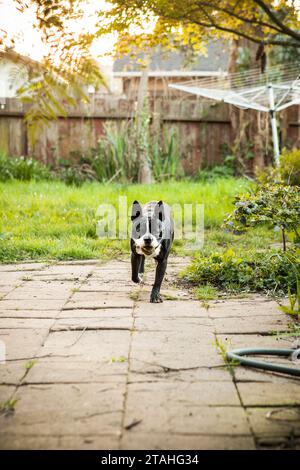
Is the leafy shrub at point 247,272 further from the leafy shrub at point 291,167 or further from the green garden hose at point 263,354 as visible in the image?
the leafy shrub at point 291,167

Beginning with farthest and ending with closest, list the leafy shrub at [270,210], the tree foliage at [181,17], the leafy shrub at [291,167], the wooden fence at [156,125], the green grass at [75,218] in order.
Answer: the wooden fence at [156,125] < the leafy shrub at [291,167] < the green grass at [75,218] < the tree foliage at [181,17] < the leafy shrub at [270,210]

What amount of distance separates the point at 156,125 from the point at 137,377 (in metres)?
9.15

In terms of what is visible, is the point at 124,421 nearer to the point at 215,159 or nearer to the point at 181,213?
the point at 181,213

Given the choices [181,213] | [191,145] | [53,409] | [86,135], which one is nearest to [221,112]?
[191,145]

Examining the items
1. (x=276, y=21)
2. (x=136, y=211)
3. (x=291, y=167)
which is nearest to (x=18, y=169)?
(x=291, y=167)

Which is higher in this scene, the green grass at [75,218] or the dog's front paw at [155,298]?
the green grass at [75,218]

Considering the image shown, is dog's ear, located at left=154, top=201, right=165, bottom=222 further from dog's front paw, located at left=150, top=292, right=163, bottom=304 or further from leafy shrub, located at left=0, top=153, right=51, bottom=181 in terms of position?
leafy shrub, located at left=0, top=153, right=51, bottom=181

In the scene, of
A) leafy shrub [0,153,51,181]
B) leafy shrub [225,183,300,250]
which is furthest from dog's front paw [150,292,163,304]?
leafy shrub [0,153,51,181]

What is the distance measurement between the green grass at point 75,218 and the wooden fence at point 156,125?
1.94m

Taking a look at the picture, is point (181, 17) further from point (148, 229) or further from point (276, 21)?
point (148, 229)

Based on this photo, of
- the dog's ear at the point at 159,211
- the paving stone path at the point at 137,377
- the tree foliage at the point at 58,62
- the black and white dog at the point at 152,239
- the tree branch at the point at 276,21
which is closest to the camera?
the tree foliage at the point at 58,62

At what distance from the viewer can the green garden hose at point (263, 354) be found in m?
2.47

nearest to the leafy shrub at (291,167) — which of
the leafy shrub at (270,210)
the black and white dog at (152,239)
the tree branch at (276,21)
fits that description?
the tree branch at (276,21)
